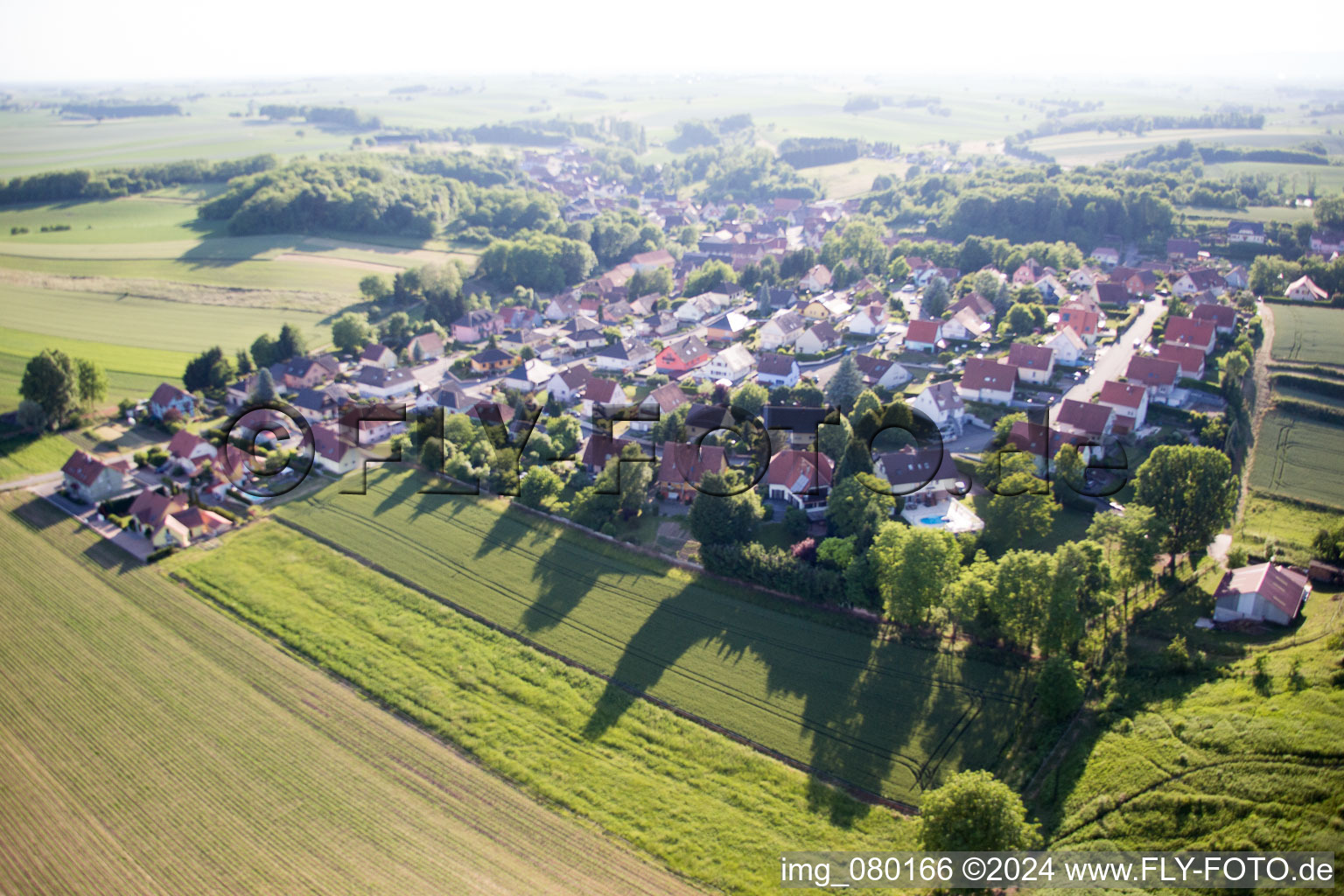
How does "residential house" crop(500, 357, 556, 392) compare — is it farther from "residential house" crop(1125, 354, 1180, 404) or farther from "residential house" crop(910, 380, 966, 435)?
"residential house" crop(1125, 354, 1180, 404)

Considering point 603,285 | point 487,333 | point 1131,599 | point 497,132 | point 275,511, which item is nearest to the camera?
point 1131,599

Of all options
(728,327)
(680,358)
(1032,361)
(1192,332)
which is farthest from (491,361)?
(1192,332)

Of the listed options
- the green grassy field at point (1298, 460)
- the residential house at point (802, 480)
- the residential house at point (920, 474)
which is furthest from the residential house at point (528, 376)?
the green grassy field at point (1298, 460)

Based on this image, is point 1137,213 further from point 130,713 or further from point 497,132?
point 497,132

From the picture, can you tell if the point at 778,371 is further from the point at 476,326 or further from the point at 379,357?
the point at 379,357

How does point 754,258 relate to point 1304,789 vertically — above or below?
above

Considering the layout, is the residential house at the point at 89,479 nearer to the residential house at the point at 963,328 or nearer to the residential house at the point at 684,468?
the residential house at the point at 684,468

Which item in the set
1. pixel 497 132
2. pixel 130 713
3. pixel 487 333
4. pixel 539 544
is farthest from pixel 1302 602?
pixel 497 132
